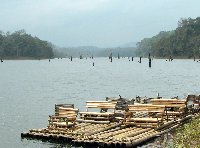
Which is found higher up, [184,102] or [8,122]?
[184,102]

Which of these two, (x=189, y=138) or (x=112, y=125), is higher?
(x=189, y=138)

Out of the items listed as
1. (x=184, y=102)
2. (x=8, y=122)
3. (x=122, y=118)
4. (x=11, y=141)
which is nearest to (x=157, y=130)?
(x=122, y=118)

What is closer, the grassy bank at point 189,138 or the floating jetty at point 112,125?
the grassy bank at point 189,138

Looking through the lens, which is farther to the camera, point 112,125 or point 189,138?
point 112,125

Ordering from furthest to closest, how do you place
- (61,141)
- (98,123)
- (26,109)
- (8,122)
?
1. (26,109)
2. (8,122)
3. (98,123)
4. (61,141)

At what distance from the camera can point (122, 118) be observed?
3309 centimetres

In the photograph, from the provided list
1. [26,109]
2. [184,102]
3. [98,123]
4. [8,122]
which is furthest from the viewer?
[26,109]

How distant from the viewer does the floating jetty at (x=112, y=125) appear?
27406 mm

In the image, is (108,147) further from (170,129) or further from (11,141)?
(11,141)

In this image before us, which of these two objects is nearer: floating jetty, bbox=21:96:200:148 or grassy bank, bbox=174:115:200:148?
grassy bank, bbox=174:115:200:148

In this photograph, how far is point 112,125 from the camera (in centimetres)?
3152

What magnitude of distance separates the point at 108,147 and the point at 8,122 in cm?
1936

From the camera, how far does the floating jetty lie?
1079 inches

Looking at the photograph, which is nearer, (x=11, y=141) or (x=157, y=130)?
(x=157, y=130)
